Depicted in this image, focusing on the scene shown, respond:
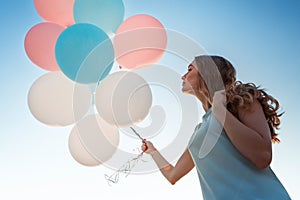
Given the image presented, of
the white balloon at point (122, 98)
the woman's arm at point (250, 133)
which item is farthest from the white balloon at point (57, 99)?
the woman's arm at point (250, 133)

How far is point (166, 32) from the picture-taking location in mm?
1668

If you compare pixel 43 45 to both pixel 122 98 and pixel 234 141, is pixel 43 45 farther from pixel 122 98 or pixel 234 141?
pixel 234 141

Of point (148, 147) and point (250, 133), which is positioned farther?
point (148, 147)

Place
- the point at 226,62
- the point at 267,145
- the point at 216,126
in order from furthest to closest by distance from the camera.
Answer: the point at 226,62
the point at 216,126
the point at 267,145

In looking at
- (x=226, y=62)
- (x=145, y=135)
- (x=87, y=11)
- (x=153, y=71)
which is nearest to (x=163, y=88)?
(x=153, y=71)

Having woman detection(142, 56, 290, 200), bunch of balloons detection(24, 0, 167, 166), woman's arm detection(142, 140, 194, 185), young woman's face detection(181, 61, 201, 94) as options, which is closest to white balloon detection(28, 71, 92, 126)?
bunch of balloons detection(24, 0, 167, 166)

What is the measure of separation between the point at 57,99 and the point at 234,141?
951 mm

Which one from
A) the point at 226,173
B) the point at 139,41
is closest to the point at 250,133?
the point at 226,173

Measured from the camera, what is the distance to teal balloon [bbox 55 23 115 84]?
158 cm

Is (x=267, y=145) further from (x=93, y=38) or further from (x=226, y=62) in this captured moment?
(x=93, y=38)

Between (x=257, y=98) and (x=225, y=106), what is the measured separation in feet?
0.40

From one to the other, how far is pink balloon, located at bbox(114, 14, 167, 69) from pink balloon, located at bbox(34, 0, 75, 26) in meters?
0.30

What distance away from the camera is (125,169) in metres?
1.55

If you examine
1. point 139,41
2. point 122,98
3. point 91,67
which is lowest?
point 122,98
